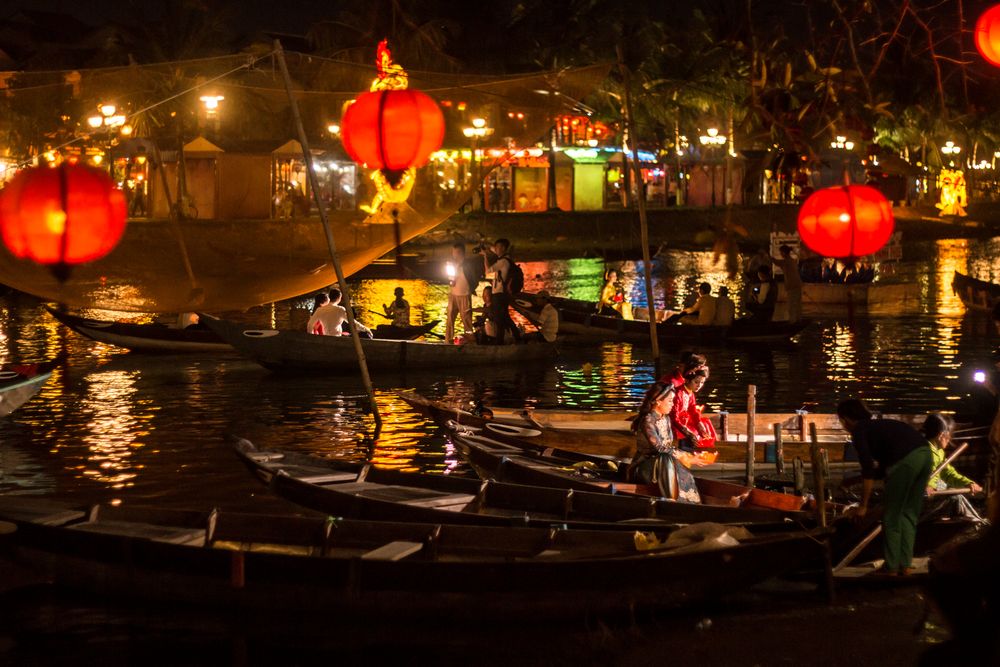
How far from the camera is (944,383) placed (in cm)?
1841

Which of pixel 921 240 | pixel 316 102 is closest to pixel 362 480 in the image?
pixel 316 102

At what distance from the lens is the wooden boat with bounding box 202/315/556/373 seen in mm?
18500

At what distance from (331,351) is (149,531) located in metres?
9.58

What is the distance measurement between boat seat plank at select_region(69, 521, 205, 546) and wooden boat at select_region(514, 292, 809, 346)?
42.1 feet

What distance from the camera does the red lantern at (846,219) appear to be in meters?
8.56

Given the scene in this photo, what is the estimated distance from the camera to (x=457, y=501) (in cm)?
970

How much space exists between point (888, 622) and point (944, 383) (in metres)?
10.9

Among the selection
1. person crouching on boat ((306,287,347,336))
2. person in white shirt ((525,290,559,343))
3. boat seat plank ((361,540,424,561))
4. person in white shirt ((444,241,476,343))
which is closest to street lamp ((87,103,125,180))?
boat seat plank ((361,540,424,561))

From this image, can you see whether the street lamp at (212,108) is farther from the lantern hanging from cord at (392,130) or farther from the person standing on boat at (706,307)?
the person standing on boat at (706,307)

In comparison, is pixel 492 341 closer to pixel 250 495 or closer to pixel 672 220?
pixel 250 495

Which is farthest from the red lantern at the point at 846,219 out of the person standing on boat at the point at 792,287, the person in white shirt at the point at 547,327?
the person standing on boat at the point at 792,287

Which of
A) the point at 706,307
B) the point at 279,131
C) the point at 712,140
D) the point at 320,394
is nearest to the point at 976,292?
the point at 706,307

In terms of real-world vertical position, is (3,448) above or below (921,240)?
below

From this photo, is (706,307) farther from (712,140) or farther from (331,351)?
(712,140)
